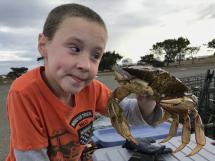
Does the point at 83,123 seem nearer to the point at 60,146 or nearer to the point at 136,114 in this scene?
the point at 60,146

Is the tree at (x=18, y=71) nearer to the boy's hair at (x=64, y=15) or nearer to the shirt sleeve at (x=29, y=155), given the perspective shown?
the boy's hair at (x=64, y=15)

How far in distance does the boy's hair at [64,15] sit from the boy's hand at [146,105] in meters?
0.54

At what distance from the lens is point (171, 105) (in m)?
1.58

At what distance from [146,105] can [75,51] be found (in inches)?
26.5

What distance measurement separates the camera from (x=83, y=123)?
1.97 m

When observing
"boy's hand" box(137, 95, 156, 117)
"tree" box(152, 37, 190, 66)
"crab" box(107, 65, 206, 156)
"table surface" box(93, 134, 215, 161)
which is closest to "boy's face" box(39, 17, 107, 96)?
"crab" box(107, 65, 206, 156)

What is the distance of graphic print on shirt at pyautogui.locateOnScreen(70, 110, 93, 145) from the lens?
192 cm

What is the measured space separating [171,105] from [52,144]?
68 cm

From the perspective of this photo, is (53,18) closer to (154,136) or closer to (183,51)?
(154,136)

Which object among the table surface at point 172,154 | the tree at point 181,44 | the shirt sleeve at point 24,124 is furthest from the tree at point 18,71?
the tree at point 181,44

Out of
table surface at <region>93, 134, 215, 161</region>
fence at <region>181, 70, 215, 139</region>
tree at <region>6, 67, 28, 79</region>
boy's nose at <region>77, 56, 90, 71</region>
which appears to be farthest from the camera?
tree at <region>6, 67, 28, 79</region>

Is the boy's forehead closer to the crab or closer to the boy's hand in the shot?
the crab

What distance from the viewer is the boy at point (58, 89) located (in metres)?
1.55

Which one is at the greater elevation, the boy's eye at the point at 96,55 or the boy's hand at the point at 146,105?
the boy's eye at the point at 96,55
